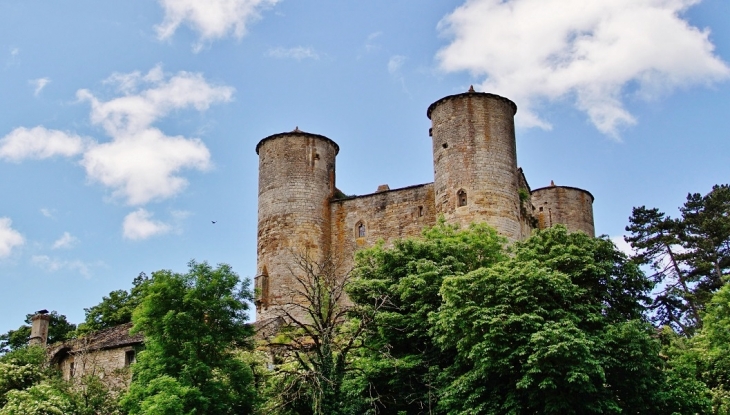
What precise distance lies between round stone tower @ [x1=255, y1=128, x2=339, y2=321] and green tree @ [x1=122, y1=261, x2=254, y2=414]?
12.9 m

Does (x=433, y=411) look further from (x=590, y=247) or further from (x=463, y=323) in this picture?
(x=590, y=247)

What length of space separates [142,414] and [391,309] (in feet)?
29.9

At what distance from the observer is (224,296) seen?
30781 millimetres

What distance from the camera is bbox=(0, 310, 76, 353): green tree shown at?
5487 centimetres

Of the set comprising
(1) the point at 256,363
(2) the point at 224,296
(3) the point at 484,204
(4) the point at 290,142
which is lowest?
(1) the point at 256,363

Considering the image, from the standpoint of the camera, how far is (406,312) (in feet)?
104

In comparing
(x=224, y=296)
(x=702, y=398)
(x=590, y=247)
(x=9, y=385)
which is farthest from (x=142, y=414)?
(x=702, y=398)

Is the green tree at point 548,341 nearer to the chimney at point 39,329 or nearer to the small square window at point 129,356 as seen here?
the small square window at point 129,356

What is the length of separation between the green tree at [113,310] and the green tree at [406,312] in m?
22.7

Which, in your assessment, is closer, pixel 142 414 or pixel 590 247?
pixel 142 414

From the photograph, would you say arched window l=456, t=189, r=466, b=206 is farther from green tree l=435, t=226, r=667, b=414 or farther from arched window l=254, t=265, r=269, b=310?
green tree l=435, t=226, r=667, b=414

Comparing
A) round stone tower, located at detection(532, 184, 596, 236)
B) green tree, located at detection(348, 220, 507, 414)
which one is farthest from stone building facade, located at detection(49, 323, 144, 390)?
round stone tower, located at detection(532, 184, 596, 236)

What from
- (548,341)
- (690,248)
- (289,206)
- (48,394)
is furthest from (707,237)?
(48,394)

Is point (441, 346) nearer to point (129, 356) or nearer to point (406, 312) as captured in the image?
point (406, 312)
